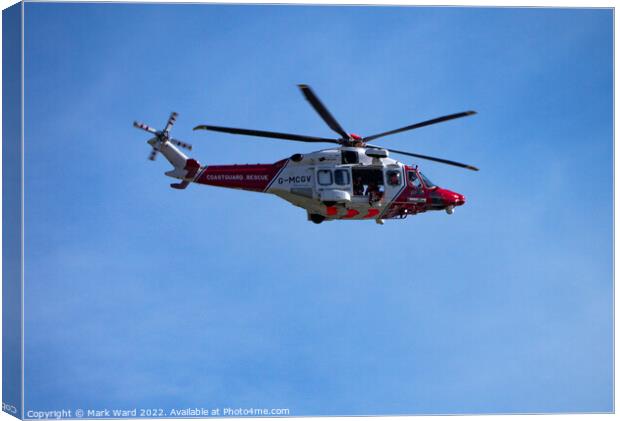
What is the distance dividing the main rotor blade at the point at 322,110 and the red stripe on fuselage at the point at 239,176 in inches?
69.0

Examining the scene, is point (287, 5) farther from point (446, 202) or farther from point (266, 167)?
point (446, 202)

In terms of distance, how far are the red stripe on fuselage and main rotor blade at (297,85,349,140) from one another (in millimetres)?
1751

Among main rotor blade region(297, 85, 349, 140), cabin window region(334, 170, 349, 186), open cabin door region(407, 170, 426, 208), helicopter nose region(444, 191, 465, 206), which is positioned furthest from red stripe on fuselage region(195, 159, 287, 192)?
helicopter nose region(444, 191, 465, 206)

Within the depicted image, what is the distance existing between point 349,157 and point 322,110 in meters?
2.01

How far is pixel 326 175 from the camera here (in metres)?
26.0

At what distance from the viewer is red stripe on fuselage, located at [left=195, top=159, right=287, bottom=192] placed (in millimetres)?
25781

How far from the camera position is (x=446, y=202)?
27.6m

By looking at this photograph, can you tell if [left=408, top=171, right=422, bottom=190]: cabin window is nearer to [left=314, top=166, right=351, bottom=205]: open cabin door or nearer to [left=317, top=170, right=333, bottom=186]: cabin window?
[left=314, top=166, right=351, bottom=205]: open cabin door

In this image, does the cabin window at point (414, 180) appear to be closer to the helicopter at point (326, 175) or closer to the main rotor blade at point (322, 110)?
the helicopter at point (326, 175)

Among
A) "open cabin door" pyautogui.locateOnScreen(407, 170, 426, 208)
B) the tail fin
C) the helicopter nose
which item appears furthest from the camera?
the helicopter nose

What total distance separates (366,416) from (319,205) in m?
5.76

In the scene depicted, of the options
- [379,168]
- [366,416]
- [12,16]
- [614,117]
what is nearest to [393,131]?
[379,168]

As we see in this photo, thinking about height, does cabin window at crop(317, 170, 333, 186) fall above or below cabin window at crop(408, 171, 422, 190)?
below

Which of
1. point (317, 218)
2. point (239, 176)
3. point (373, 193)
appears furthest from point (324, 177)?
point (239, 176)
